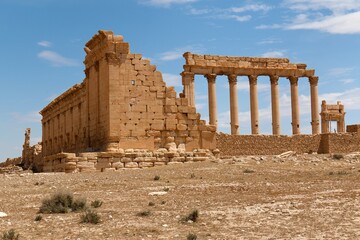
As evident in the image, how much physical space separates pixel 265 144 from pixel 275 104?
11.4 meters

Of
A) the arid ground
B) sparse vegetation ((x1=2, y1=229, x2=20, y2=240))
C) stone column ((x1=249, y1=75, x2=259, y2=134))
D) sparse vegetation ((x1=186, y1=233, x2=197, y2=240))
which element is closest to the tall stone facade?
the arid ground

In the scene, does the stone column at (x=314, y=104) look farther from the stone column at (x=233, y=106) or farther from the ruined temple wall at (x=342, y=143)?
the ruined temple wall at (x=342, y=143)

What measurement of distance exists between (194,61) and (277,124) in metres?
8.17

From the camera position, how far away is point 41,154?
157ft

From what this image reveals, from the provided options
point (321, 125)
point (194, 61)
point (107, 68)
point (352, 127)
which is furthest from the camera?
point (321, 125)

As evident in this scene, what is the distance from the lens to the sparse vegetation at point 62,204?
12.4m

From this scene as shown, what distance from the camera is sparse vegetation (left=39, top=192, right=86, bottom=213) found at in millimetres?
12352

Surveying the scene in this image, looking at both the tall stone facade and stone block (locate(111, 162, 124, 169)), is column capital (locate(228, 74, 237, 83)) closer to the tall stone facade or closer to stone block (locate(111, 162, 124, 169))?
the tall stone facade

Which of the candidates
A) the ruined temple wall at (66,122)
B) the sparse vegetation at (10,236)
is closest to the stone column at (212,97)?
the ruined temple wall at (66,122)

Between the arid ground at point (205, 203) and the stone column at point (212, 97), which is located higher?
the stone column at point (212, 97)

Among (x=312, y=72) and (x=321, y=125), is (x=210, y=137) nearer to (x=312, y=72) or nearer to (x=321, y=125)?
(x=312, y=72)

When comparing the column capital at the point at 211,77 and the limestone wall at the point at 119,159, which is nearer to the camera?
the limestone wall at the point at 119,159

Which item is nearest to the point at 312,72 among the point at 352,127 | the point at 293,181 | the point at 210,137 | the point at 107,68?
→ the point at 352,127

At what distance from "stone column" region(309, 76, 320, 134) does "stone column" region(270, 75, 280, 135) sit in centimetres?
325
